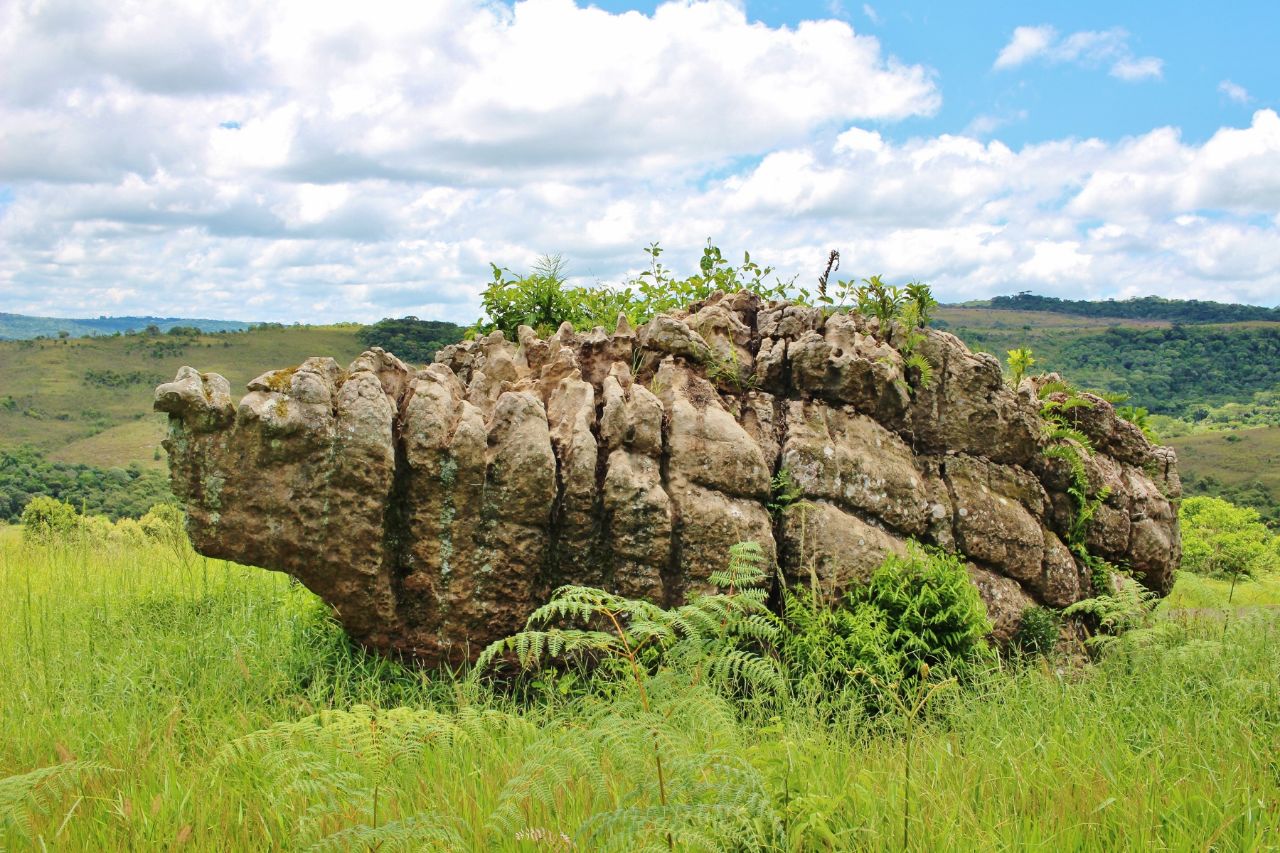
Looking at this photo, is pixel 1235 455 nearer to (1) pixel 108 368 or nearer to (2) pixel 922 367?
(2) pixel 922 367

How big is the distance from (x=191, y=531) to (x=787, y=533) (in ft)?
19.1

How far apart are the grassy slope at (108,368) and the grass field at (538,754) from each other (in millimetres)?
89243

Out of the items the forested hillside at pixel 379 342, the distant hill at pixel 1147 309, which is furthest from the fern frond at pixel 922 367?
the distant hill at pixel 1147 309

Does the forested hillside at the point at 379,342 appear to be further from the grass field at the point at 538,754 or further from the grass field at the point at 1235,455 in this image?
the grass field at the point at 538,754

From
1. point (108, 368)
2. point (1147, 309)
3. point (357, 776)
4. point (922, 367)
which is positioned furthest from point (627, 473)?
point (1147, 309)

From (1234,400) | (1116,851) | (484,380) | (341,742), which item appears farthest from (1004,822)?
(1234,400)

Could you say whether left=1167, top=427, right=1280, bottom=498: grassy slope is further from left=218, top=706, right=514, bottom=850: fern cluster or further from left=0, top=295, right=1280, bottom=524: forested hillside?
left=218, top=706, right=514, bottom=850: fern cluster

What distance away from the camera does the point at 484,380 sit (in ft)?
33.3

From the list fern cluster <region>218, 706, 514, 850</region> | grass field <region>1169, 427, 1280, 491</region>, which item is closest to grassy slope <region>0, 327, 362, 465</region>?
fern cluster <region>218, 706, 514, 850</region>

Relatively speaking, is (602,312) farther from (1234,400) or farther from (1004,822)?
(1234,400)

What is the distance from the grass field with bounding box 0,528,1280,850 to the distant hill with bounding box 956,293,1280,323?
189m

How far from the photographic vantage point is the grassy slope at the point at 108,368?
98938 millimetres

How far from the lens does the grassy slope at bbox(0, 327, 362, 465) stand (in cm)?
9894

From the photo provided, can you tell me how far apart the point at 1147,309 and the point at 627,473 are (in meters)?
200
